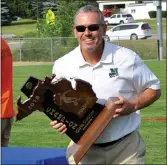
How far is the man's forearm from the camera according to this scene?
4.34 metres

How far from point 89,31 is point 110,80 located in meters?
0.37

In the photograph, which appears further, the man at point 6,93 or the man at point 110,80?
the man at point 6,93

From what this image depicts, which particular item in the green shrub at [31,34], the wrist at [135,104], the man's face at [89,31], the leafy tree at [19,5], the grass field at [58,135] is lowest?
the green shrub at [31,34]

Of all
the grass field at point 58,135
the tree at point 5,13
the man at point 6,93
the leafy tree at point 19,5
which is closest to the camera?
the man at point 6,93

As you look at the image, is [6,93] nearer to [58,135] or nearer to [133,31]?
[58,135]

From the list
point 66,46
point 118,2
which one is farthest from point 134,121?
point 118,2

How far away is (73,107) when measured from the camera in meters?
4.19

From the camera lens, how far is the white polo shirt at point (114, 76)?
14.4ft

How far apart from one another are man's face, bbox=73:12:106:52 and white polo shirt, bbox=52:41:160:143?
113 millimetres

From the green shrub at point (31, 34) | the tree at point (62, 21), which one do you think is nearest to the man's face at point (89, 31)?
the tree at point (62, 21)

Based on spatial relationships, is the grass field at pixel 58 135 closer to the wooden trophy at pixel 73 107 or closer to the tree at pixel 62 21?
the wooden trophy at pixel 73 107

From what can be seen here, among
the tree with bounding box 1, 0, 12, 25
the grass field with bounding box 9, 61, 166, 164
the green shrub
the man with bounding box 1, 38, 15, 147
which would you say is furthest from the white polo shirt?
the green shrub

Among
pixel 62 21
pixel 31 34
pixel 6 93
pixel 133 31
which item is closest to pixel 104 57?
pixel 6 93

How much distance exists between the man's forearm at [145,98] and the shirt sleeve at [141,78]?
36 millimetres
